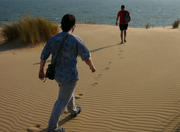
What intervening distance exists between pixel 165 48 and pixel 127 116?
482 cm

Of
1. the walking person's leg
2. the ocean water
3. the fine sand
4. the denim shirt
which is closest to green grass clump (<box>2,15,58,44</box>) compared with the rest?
the ocean water

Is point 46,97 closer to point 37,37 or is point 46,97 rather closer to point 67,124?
point 67,124

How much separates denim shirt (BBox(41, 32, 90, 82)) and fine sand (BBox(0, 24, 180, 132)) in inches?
41.2

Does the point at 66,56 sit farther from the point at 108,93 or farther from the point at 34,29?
the point at 34,29

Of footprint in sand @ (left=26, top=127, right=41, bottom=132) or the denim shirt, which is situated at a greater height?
the denim shirt

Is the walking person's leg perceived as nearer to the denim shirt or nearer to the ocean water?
the denim shirt

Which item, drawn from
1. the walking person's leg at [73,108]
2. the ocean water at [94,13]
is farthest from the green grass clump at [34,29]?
the walking person's leg at [73,108]

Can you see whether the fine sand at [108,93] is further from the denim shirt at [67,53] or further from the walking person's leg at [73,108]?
the denim shirt at [67,53]


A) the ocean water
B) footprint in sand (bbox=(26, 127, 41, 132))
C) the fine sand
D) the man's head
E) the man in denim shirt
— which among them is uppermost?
the ocean water

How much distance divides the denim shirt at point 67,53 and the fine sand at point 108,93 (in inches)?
41.2

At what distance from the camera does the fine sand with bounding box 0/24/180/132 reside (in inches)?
132

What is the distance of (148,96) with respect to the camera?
4.06 metres

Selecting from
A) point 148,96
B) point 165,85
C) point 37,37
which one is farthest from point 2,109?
point 37,37

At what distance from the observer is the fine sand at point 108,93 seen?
11.0 ft
